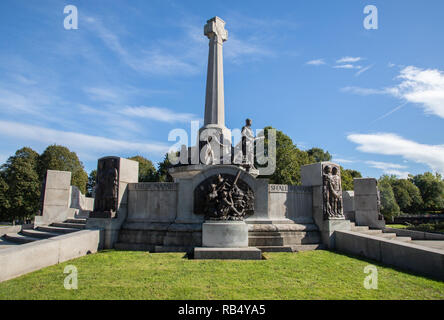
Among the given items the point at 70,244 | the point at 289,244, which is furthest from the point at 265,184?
the point at 70,244

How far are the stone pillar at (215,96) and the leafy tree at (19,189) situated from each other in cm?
3047

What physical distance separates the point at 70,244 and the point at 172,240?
11.4 ft

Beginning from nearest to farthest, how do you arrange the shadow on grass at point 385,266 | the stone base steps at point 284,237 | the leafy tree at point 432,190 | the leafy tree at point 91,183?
the shadow on grass at point 385,266 → the stone base steps at point 284,237 → the leafy tree at point 91,183 → the leafy tree at point 432,190

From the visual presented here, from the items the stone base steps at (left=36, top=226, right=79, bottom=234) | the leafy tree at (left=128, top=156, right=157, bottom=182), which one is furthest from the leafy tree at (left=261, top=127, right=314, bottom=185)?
the stone base steps at (left=36, top=226, right=79, bottom=234)

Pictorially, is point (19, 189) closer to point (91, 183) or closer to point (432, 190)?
point (91, 183)

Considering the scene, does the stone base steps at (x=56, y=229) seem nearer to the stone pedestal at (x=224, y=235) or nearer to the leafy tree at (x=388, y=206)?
the stone pedestal at (x=224, y=235)

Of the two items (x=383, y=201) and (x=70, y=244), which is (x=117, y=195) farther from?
(x=383, y=201)

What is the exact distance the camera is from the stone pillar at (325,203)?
11.8 meters

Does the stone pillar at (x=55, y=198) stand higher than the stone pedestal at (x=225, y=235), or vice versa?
the stone pillar at (x=55, y=198)

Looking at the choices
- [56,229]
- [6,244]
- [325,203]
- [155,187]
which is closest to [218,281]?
[155,187]

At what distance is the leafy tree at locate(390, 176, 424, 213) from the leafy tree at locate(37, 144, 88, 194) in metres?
61.4

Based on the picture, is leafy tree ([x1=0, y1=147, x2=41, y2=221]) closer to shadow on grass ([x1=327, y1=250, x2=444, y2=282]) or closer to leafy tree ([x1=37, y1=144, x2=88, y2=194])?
leafy tree ([x1=37, y1=144, x2=88, y2=194])

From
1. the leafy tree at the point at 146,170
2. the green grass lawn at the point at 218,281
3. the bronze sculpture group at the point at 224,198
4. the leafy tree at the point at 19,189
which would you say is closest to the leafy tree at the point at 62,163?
the leafy tree at the point at 19,189

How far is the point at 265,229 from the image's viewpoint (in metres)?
11.1
